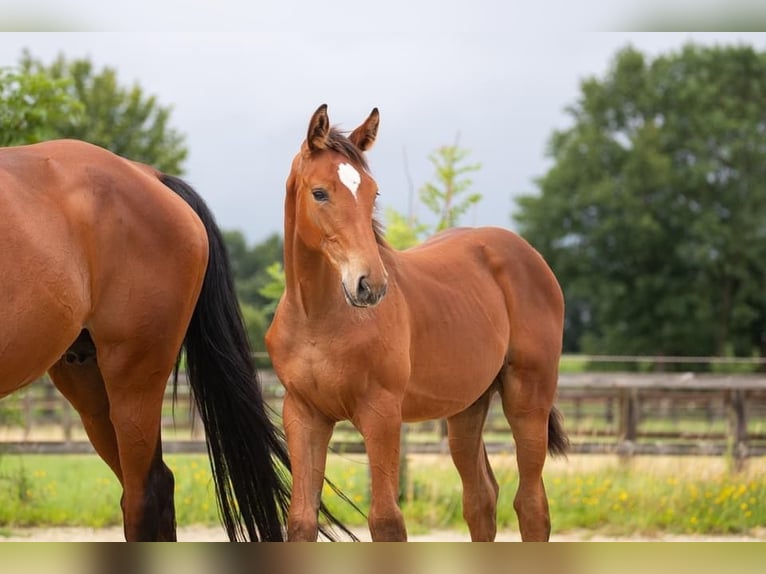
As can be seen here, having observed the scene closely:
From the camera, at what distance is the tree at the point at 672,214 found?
2741 cm

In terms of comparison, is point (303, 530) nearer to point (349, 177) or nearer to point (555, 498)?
point (349, 177)

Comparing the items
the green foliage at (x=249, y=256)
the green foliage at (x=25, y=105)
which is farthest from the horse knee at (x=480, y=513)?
the green foliage at (x=249, y=256)

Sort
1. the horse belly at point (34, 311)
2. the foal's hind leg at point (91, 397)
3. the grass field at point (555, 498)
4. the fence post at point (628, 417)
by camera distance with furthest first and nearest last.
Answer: the fence post at point (628, 417), the grass field at point (555, 498), the foal's hind leg at point (91, 397), the horse belly at point (34, 311)

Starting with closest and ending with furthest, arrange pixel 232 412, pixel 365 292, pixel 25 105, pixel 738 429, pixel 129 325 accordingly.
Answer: pixel 365 292
pixel 129 325
pixel 232 412
pixel 25 105
pixel 738 429

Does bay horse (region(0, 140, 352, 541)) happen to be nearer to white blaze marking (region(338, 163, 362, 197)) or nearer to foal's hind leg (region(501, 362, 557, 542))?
foal's hind leg (region(501, 362, 557, 542))

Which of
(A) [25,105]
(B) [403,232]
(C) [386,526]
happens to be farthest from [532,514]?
(A) [25,105]

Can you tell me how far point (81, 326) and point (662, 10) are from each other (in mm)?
2505

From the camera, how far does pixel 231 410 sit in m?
4.59

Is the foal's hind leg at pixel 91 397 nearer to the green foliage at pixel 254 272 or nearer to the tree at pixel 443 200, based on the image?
the tree at pixel 443 200

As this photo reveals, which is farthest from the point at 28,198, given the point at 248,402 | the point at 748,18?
the point at 748,18

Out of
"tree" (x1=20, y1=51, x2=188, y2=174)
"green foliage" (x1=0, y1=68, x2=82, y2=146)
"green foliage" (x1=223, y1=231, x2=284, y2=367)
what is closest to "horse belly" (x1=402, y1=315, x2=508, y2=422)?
"green foliage" (x1=0, y1=68, x2=82, y2=146)

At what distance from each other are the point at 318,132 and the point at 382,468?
1.20 metres

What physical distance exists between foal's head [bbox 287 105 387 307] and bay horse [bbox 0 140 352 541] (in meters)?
0.95

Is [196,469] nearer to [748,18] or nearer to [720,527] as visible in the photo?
[720,527]
